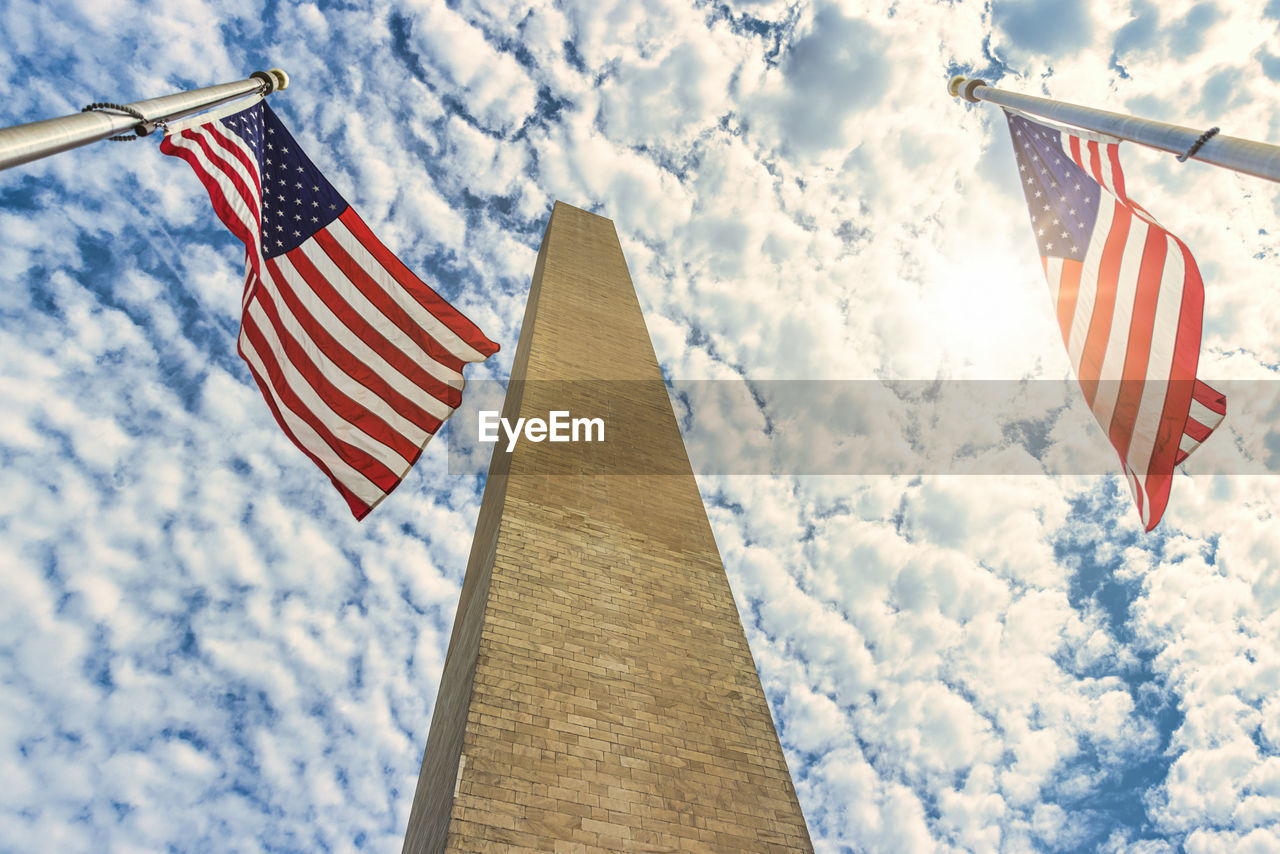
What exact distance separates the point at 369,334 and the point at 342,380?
0.52 m

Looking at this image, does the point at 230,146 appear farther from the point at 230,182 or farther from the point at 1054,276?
the point at 1054,276

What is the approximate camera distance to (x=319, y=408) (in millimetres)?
6262

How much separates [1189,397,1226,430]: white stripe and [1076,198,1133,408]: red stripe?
33.7 inches

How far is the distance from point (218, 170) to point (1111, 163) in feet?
25.6

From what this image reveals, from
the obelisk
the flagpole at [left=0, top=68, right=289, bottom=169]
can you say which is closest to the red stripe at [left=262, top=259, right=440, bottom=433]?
the flagpole at [left=0, top=68, right=289, bottom=169]

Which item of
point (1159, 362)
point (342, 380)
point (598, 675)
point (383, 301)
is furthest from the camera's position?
point (598, 675)

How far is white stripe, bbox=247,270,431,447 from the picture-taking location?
20.2 feet

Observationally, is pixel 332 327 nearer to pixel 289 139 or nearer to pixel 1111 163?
pixel 289 139

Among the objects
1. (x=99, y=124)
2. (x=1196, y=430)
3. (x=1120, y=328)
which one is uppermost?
(x=1120, y=328)

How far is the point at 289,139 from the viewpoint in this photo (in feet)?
20.8

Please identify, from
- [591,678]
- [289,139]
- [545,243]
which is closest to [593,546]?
[591,678]

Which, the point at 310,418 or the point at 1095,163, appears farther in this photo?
the point at 1095,163

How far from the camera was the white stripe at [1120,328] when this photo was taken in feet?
19.9

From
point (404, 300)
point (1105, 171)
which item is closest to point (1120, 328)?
point (1105, 171)
